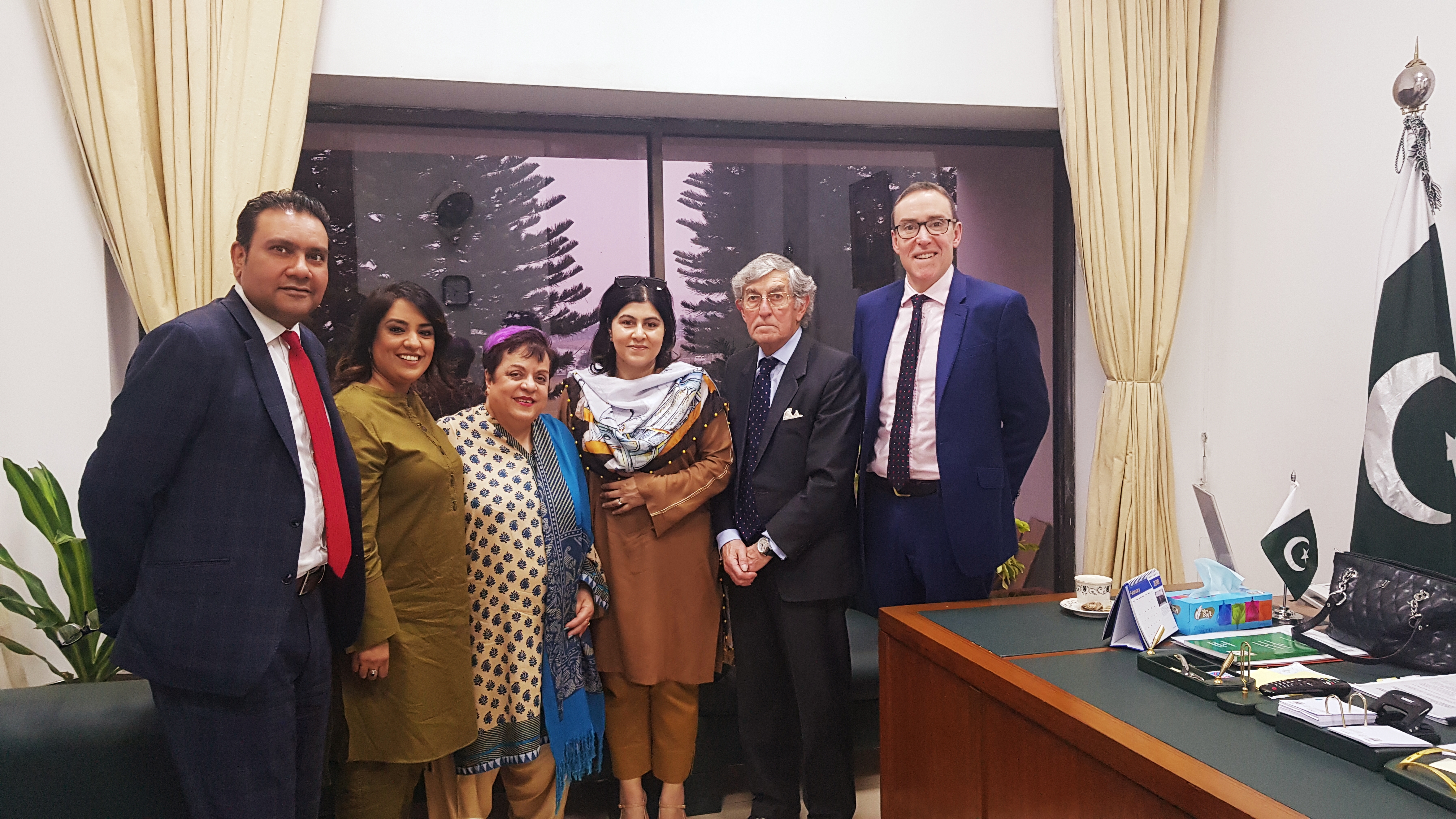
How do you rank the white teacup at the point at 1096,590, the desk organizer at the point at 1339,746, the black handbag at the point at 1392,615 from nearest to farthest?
the desk organizer at the point at 1339,746
the black handbag at the point at 1392,615
the white teacup at the point at 1096,590

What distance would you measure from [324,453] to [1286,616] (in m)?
2.07

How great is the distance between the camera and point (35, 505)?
2242 millimetres

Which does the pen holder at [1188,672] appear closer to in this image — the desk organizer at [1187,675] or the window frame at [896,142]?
the desk organizer at [1187,675]

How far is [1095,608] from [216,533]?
1.89m

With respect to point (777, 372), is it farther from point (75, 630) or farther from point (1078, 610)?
point (75, 630)

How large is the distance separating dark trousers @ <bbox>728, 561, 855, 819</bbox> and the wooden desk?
18cm

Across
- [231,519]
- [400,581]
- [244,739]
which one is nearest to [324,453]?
[231,519]

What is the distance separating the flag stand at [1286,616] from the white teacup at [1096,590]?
34 centimetres

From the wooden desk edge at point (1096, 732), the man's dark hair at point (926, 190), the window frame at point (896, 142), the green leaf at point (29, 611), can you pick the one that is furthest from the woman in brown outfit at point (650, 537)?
the green leaf at point (29, 611)

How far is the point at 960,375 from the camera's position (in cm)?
241

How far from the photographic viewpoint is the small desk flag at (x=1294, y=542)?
188cm

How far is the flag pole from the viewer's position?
1.91 metres

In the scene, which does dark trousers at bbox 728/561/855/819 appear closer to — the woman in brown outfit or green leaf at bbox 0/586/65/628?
the woman in brown outfit

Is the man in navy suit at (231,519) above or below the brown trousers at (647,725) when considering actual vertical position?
above
